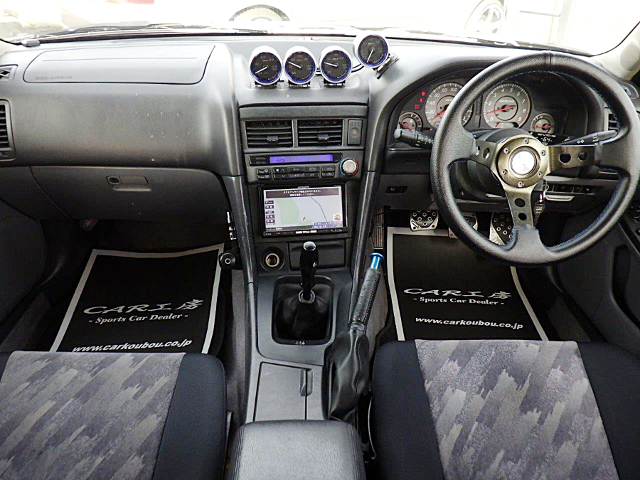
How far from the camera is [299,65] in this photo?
59.4 inches

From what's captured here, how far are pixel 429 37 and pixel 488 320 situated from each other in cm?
113

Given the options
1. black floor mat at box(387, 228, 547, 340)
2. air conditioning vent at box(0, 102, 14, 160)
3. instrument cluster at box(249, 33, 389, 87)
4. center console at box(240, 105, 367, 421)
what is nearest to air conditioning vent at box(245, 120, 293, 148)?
center console at box(240, 105, 367, 421)

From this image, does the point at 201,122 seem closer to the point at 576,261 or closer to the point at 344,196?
the point at 344,196

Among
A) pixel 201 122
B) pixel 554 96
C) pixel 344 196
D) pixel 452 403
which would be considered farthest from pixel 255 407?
pixel 554 96

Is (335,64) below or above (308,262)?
above

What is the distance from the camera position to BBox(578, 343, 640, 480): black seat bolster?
1.06 m

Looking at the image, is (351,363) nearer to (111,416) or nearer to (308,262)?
(308,262)

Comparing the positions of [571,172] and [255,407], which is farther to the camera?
[571,172]

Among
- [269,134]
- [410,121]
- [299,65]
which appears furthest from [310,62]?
[410,121]

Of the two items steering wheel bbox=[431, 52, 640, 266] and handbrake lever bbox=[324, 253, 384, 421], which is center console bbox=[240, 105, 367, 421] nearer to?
handbrake lever bbox=[324, 253, 384, 421]

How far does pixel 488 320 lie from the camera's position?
6.61ft

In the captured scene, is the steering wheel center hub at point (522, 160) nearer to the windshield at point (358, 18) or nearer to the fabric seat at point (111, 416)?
the windshield at point (358, 18)

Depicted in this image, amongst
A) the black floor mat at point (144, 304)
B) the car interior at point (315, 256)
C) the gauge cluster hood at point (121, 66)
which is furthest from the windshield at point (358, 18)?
the black floor mat at point (144, 304)

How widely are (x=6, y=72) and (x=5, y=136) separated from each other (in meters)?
0.21
